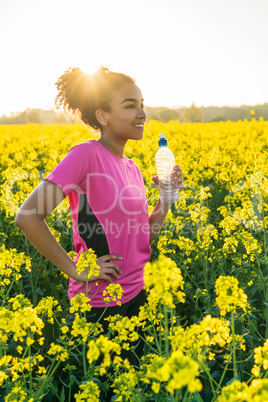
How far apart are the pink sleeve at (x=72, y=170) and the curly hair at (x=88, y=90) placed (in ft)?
1.09

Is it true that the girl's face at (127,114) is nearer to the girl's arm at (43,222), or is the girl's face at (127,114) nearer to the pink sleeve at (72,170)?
the pink sleeve at (72,170)

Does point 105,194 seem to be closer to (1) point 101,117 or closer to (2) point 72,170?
(2) point 72,170

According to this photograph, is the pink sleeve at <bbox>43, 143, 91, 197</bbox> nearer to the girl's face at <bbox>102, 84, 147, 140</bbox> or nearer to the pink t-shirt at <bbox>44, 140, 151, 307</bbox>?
the pink t-shirt at <bbox>44, 140, 151, 307</bbox>

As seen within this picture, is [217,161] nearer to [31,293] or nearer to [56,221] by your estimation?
[56,221]

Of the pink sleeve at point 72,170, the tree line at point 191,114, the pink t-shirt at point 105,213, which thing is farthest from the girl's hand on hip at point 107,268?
the tree line at point 191,114

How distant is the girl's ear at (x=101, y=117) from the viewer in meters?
2.30

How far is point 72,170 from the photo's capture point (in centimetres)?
201

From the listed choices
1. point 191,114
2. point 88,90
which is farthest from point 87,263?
point 191,114

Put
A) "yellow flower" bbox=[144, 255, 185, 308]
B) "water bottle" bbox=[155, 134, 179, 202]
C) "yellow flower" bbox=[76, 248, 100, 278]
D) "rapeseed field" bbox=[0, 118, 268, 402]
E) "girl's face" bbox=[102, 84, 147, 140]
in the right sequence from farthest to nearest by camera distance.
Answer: "water bottle" bbox=[155, 134, 179, 202] → "girl's face" bbox=[102, 84, 147, 140] → "yellow flower" bbox=[76, 248, 100, 278] → "rapeseed field" bbox=[0, 118, 268, 402] → "yellow flower" bbox=[144, 255, 185, 308]

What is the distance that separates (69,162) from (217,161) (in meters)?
4.73

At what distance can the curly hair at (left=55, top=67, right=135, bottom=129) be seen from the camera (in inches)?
90.4

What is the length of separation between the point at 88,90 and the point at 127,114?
33cm

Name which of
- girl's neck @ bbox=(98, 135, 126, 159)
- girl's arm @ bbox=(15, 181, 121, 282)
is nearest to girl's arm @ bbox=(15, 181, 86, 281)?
girl's arm @ bbox=(15, 181, 121, 282)

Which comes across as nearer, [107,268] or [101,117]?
[107,268]
